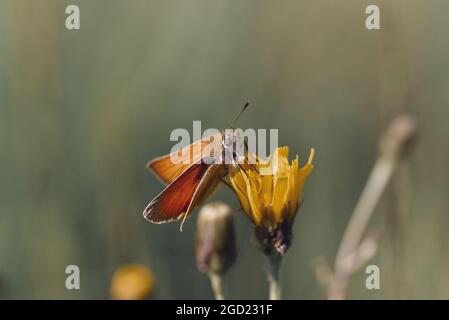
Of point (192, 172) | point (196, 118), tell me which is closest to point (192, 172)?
point (192, 172)

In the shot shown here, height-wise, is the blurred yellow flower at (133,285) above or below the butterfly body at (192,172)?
below

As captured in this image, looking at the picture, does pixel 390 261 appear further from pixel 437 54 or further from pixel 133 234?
pixel 437 54

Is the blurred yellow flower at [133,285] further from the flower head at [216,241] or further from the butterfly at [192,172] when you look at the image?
the butterfly at [192,172]

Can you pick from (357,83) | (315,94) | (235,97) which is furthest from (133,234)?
(357,83)

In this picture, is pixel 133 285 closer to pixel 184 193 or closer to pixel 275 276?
pixel 184 193

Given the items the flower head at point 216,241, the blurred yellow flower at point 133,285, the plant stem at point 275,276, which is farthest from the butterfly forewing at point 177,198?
the blurred yellow flower at point 133,285

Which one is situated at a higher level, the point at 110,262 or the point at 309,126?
the point at 309,126
